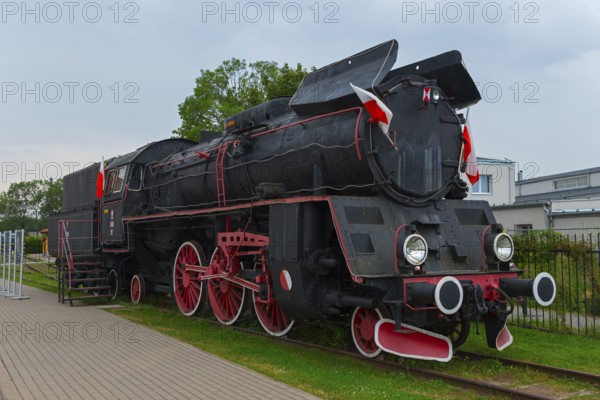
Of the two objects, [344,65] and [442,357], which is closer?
[442,357]

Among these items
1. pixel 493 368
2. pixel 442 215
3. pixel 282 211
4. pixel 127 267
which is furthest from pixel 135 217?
pixel 493 368

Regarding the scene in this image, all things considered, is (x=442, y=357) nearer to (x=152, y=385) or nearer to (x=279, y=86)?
(x=152, y=385)

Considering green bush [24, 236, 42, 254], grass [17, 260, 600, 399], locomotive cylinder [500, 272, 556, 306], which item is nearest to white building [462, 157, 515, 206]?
grass [17, 260, 600, 399]

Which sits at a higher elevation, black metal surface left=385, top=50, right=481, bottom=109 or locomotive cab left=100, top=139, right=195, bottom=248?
black metal surface left=385, top=50, right=481, bottom=109

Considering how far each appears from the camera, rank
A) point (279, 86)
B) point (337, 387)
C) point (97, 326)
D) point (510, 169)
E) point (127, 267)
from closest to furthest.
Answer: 1. point (337, 387)
2. point (97, 326)
3. point (127, 267)
4. point (279, 86)
5. point (510, 169)

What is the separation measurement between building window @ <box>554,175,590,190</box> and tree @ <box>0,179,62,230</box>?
274 ft

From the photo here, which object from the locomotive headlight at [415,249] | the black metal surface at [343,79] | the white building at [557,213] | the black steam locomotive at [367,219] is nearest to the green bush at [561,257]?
the white building at [557,213]

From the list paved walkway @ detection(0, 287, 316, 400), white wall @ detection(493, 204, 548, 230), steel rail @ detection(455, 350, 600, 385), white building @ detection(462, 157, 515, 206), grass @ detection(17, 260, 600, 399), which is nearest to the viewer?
paved walkway @ detection(0, 287, 316, 400)

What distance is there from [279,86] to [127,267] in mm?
8936

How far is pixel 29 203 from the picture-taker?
102 m

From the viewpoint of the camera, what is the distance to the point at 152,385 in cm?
608

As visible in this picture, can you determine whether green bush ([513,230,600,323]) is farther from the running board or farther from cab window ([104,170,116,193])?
cab window ([104,170,116,193])

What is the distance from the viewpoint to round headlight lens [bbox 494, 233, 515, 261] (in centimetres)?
730

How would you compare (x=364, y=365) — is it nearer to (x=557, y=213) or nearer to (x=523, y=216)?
(x=557, y=213)
